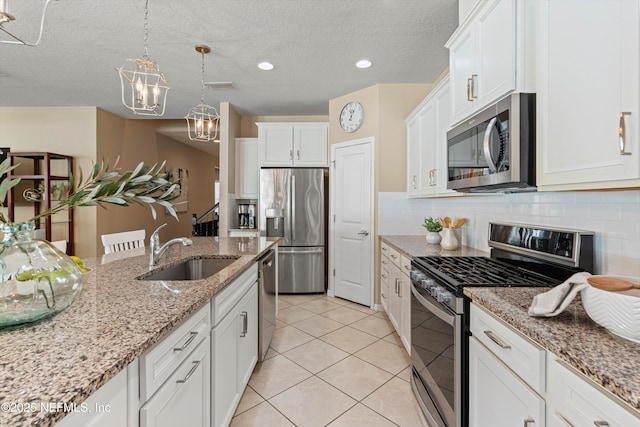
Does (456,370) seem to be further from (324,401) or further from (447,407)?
(324,401)

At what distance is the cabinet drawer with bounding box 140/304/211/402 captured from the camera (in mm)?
862

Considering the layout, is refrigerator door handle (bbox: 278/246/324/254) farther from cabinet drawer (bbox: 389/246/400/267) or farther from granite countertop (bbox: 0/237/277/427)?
granite countertop (bbox: 0/237/277/427)

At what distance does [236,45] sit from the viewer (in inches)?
112

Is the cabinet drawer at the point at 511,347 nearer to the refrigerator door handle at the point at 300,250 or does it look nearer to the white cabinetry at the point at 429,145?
the white cabinetry at the point at 429,145

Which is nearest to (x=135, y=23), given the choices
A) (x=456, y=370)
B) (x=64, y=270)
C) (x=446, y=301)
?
(x=64, y=270)

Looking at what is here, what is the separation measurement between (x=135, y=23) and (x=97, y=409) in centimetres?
288

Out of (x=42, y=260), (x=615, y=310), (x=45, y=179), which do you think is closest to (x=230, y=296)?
(x=42, y=260)

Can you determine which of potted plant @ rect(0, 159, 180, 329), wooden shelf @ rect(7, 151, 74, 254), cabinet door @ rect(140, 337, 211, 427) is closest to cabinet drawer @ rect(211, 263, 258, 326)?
cabinet door @ rect(140, 337, 211, 427)

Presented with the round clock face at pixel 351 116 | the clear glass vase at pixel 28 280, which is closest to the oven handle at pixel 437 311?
the clear glass vase at pixel 28 280

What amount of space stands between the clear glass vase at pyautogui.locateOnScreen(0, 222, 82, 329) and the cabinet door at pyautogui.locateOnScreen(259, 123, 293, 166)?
364 cm

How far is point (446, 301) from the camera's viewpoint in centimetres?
145

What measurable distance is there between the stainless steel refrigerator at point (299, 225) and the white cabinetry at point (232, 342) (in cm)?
209

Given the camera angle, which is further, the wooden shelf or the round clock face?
the wooden shelf

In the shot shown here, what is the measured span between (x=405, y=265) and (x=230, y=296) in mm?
1453
